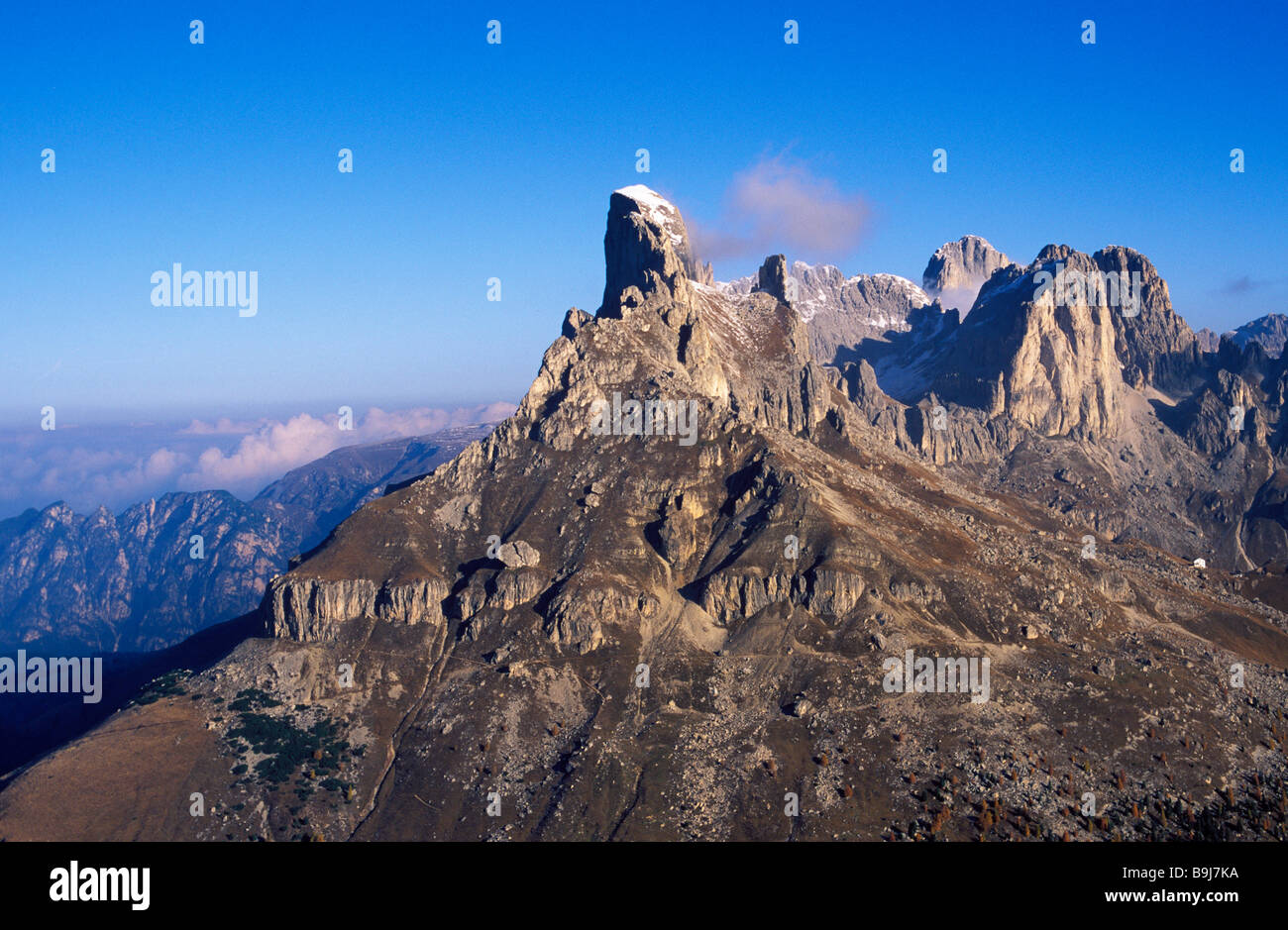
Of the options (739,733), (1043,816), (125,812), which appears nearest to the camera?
(1043,816)

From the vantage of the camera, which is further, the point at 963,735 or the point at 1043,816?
the point at 963,735

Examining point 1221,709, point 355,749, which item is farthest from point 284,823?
point 1221,709
